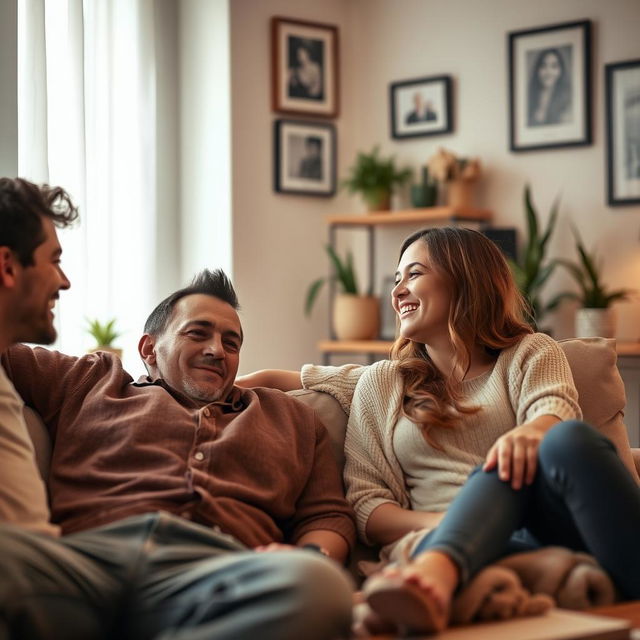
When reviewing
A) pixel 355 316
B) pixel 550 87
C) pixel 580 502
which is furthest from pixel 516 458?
pixel 550 87

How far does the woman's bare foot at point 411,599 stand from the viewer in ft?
5.25

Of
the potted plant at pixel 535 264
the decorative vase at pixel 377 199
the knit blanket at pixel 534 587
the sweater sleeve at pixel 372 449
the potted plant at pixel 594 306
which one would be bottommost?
the knit blanket at pixel 534 587

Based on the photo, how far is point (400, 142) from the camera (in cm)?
546

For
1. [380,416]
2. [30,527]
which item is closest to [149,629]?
[30,527]

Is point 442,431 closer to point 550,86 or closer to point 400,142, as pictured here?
point 550,86

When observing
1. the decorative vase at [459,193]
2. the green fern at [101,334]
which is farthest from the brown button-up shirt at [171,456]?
the decorative vase at [459,193]

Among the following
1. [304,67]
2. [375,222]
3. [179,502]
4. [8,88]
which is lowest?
[179,502]

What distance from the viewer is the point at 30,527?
5.86 ft

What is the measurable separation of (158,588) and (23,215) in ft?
2.52

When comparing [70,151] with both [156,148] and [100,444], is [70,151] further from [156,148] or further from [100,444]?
[100,444]

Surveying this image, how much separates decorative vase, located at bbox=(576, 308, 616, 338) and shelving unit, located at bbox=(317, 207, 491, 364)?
0.76 m

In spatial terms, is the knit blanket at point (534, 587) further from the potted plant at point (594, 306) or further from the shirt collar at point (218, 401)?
the potted plant at point (594, 306)

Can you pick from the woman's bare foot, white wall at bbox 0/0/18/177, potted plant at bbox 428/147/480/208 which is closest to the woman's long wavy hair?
the woman's bare foot

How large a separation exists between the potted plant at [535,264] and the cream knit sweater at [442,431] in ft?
7.74
